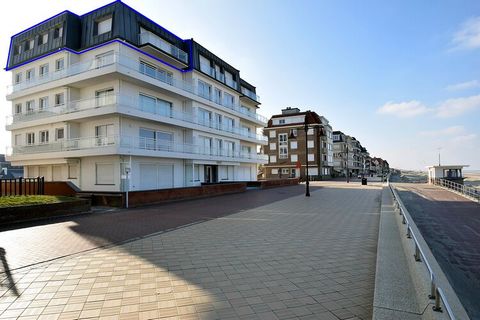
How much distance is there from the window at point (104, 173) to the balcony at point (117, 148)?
1.51m

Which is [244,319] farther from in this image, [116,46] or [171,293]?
[116,46]

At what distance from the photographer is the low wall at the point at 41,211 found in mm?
10533

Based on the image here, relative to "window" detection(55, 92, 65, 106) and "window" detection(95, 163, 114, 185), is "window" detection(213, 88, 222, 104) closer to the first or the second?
"window" detection(55, 92, 65, 106)

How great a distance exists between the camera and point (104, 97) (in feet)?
62.8

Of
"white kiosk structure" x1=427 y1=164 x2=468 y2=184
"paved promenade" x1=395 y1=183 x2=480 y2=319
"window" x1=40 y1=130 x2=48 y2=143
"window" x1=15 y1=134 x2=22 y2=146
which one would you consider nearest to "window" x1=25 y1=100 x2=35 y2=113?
"window" x1=40 y1=130 x2=48 y2=143

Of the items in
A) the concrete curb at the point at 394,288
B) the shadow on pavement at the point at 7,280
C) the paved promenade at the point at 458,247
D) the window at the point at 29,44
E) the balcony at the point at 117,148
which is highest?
the window at the point at 29,44

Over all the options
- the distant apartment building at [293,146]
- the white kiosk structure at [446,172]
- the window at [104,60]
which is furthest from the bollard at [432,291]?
the distant apartment building at [293,146]

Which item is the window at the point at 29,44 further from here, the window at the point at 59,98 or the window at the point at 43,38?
the window at the point at 59,98

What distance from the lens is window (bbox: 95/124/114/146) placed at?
62.0ft

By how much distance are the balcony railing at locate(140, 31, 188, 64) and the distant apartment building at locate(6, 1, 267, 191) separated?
0.25 feet

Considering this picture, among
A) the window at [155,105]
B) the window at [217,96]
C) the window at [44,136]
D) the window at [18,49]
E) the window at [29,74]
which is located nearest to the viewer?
the window at [155,105]

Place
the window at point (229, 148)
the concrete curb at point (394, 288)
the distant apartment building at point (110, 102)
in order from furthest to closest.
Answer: the window at point (229, 148)
the distant apartment building at point (110, 102)
the concrete curb at point (394, 288)

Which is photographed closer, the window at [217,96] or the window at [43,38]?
the window at [43,38]

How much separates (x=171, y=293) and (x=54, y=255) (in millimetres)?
4004
